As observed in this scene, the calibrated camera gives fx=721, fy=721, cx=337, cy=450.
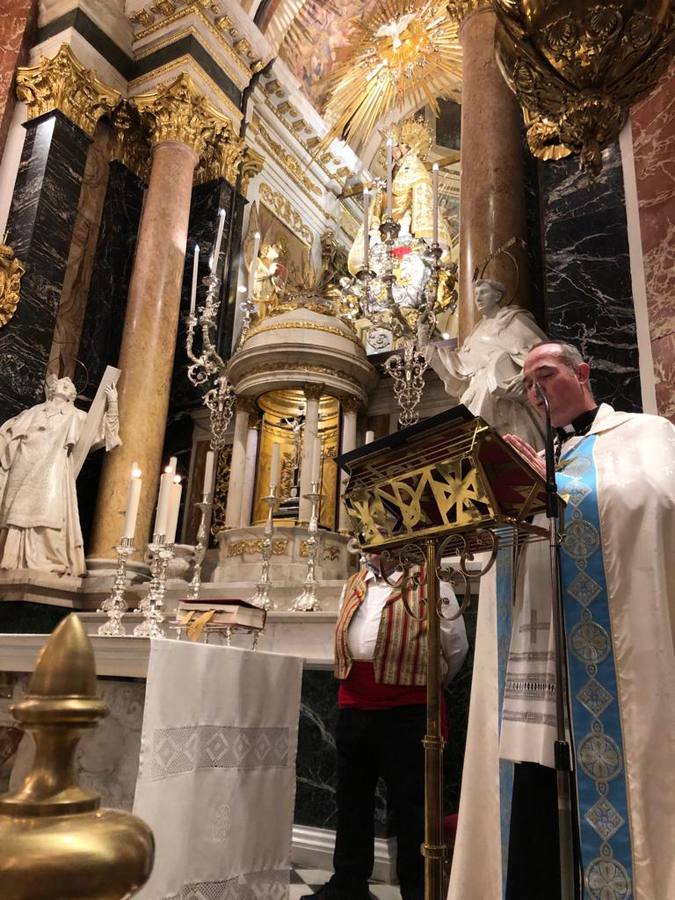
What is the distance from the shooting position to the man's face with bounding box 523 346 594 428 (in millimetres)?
2256

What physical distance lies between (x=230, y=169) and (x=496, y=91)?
4.93 metres

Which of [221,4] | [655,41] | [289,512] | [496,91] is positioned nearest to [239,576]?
[289,512]

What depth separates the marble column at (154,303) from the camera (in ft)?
25.7

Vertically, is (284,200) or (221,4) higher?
(221,4)

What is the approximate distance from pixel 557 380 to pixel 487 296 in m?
2.77

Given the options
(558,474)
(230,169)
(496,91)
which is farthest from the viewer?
(230,169)

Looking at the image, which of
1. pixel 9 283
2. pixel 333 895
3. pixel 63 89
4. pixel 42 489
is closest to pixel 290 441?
pixel 42 489

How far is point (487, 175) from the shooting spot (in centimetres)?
553

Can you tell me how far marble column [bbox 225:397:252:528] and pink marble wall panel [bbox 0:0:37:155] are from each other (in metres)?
4.44

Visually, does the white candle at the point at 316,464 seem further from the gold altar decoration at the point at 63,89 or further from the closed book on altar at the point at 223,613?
the gold altar decoration at the point at 63,89

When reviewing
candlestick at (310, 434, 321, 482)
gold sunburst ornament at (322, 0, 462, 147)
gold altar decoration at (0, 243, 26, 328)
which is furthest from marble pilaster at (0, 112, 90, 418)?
gold sunburst ornament at (322, 0, 462, 147)

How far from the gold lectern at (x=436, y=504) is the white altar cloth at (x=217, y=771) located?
0.79m

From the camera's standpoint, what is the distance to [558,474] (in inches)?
89.8

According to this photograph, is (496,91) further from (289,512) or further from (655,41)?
(289,512)
